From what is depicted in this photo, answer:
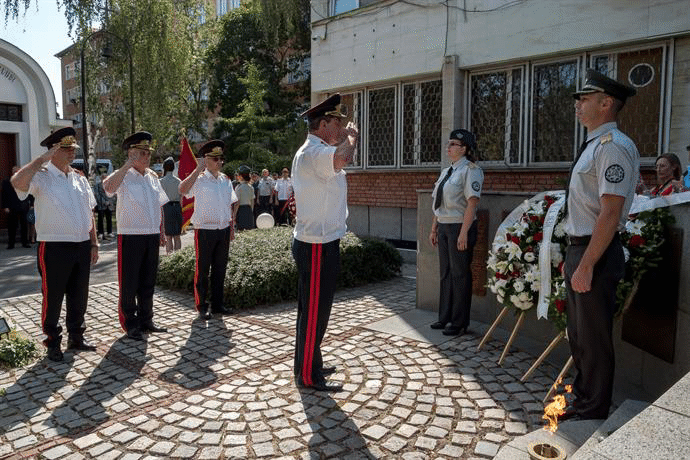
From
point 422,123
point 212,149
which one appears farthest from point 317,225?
point 422,123

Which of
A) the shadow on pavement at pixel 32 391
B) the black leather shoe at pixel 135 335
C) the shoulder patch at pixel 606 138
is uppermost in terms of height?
the shoulder patch at pixel 606 138

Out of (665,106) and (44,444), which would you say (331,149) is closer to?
(44,444)

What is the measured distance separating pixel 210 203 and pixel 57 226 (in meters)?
1.80

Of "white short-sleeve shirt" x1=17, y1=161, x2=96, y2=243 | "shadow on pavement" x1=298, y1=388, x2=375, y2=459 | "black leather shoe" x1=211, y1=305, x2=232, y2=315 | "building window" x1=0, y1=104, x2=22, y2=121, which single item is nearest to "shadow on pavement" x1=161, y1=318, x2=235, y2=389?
"black leather shoe" x1=211, y1=305, x2=232, y2=315

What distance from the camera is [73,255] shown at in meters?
5.07

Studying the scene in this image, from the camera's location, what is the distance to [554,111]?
9.57 m

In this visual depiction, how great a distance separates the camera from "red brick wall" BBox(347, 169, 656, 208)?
377 inches

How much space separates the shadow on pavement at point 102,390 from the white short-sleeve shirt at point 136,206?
3.92ft

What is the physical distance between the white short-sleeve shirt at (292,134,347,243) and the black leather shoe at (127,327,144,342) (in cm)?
258

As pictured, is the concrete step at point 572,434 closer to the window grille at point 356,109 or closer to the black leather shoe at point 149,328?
the black leather shoe at point 149,328

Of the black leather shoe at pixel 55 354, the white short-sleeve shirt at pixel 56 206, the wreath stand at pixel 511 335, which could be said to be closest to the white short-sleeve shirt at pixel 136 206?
the white short-sleeve shirt at pixel 56 206

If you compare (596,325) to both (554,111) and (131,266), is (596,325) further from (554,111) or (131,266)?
(554,111)

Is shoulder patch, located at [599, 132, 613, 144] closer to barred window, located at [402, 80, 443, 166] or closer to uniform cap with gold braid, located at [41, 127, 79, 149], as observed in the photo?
uniform cap with gold braid, located at [41, 127, 79, 149]

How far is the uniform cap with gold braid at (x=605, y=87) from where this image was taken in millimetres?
3182
